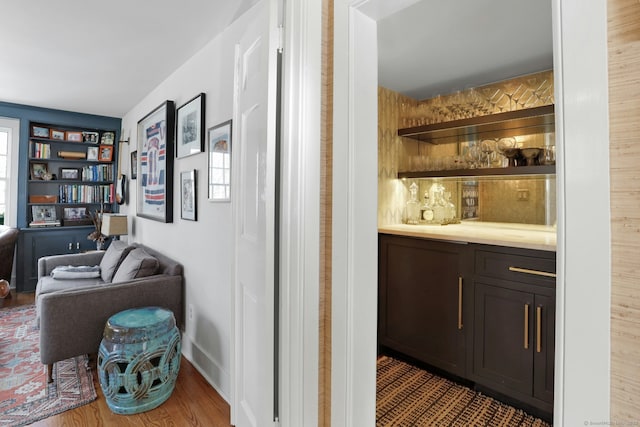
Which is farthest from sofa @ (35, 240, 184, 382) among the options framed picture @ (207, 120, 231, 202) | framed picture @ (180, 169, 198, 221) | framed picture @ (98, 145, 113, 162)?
framed picture @ (98, 145, 113, 162)

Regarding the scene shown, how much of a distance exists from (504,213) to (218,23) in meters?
2.69

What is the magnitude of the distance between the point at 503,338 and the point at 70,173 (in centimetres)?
562

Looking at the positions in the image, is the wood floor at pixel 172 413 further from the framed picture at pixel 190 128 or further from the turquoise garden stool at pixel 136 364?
the framed picture at pixel 190 128

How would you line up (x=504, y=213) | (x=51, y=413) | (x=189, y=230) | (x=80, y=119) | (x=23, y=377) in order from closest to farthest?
(x=51, y=413)
(x=23, y=377)
(x=189, y=230)
(x=504, y=213)
(x=80, y=119)

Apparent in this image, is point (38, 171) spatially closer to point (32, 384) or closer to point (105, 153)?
point (105, 153)

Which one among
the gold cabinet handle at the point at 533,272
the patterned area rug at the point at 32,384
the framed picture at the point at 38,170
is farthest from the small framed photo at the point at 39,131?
the gold cabinet handle at the point at 533,272

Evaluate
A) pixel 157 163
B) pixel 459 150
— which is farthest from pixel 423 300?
pixel 157 163

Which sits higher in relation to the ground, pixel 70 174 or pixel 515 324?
pixel 70 174

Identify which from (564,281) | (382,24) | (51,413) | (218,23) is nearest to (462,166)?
(382,24)

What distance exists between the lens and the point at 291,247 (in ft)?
3.56

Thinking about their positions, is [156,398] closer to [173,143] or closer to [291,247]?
[291,247]

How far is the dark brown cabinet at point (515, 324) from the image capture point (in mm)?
1854

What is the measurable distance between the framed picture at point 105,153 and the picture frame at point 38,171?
67 centimetres

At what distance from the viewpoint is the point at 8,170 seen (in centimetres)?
432
